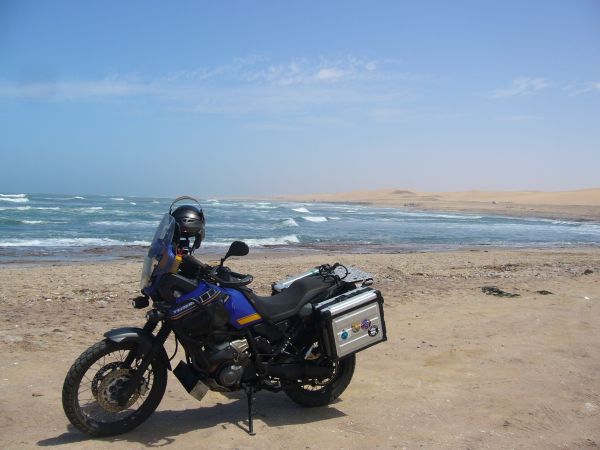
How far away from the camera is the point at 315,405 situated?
4.57 metres


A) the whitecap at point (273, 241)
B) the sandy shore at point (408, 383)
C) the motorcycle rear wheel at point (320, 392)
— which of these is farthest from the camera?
the whitecap at point (273, 241)

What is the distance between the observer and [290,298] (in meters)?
4.36

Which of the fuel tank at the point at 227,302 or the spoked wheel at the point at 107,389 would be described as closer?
the spoked wheel at the point at 107,389

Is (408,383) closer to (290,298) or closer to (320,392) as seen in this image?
(320,392)

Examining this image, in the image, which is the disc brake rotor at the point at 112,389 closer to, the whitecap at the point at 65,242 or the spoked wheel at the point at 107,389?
the spoked wheel at the point at 107,389

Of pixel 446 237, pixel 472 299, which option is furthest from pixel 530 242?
pixel 472 299

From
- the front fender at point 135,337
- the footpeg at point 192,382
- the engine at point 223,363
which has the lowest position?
the footpeg at point 192,382

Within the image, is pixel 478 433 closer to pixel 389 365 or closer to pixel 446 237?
pixel 389 365

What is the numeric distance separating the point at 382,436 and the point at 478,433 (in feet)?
2.40

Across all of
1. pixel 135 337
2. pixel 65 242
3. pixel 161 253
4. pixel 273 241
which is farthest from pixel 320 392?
pixel 273 241

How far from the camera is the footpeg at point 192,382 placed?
401 cm

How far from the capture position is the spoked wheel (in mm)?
3779

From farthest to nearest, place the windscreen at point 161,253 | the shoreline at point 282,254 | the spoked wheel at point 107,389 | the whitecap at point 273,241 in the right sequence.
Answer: the whitecap at point 273,241 → the shoreline at point 282,254 → the windscreen at point 161,253 → the spoked wheel at point 107,389

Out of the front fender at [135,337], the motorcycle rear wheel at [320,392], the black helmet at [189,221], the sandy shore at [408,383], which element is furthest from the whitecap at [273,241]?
the front fender at [135,337]
